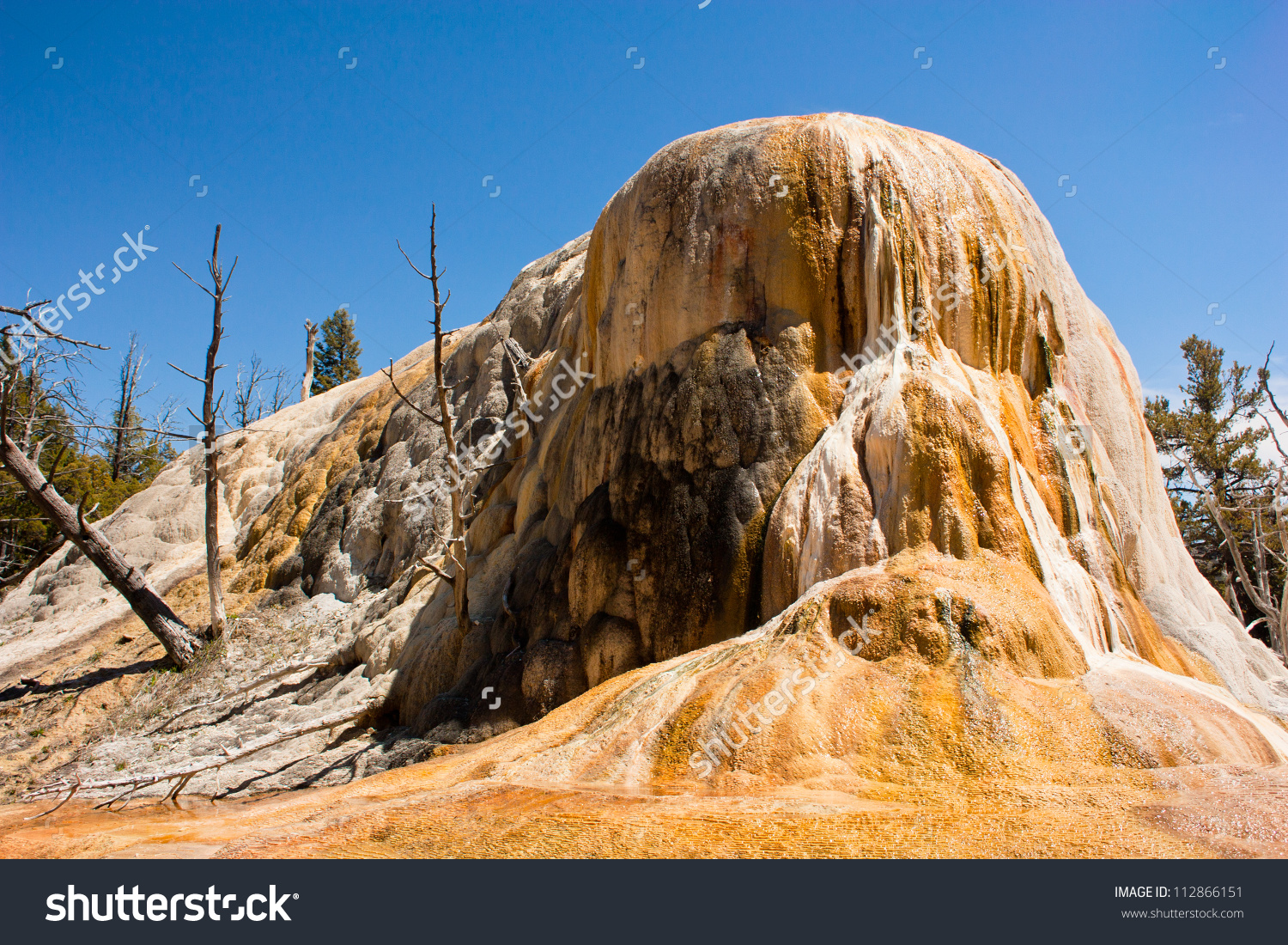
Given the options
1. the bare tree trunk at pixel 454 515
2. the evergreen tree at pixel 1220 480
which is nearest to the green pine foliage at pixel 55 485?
the bare tree trunk at pixel 454 515

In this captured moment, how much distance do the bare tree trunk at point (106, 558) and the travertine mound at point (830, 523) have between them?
366 centimetres

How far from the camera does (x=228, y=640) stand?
1451cm

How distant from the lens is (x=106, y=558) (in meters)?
13.5

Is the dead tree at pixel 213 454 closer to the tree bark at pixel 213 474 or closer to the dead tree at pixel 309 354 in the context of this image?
the tree bark at pixel 213 474

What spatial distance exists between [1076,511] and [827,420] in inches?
103

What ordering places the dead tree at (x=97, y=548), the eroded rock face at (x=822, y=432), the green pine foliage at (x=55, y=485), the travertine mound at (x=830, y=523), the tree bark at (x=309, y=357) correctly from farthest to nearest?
the tree bark at (x=309, y=357)
the green pine foliage at (x=55, y=485)
the dead tree at (x=97, y=548)
the eroded rock face at (x=822, y=432)
the travertine mound at (x=830, y=523)

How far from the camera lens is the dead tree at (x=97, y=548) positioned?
13.1 m

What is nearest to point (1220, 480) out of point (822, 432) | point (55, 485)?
point (822, 432)

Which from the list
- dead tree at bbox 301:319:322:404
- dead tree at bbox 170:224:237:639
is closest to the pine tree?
dead tree at bbox 301:319:322:404

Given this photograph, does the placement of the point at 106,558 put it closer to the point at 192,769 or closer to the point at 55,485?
the point at 192,769

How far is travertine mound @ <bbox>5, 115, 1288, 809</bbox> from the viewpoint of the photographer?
19.4 ft

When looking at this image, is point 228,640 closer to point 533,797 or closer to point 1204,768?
point 533,797

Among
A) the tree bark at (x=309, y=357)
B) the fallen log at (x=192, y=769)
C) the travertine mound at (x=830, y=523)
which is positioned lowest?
the fallen log at (x=192, y=769)

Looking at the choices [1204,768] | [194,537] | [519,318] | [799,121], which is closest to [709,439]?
[799,121]
